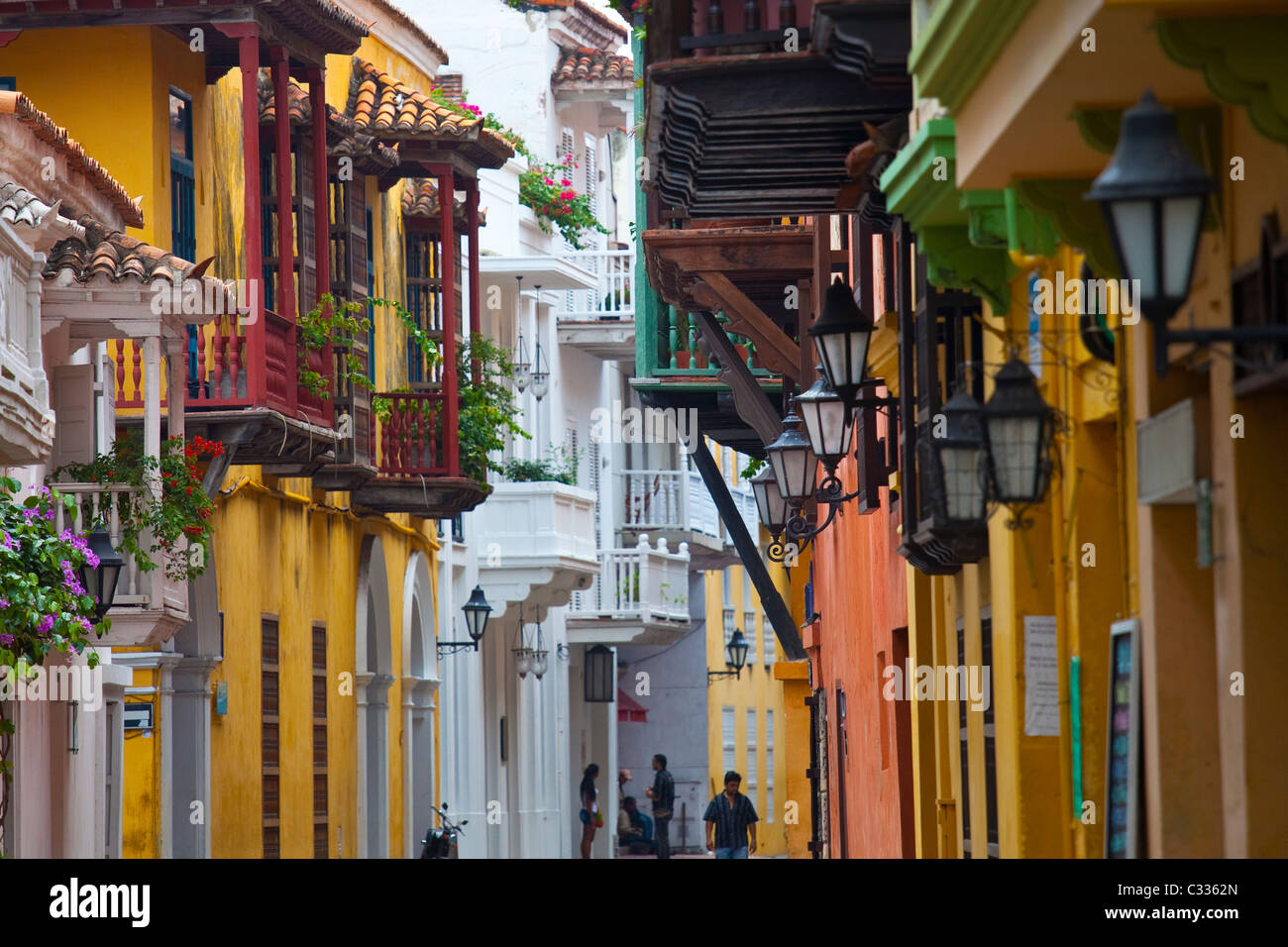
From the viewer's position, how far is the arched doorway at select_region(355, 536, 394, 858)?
85.0ft

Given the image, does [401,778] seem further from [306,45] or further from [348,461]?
[306,45]

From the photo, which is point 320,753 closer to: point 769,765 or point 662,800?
point 662,800

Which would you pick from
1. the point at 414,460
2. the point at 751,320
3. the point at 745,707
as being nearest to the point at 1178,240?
the point at 751,320

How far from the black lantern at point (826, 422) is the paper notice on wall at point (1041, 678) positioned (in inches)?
119

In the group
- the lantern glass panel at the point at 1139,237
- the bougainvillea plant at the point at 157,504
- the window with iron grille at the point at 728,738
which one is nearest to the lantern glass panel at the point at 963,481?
the lantern glass panel at the point at 1139,237

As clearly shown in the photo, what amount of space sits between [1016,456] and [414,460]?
1722 centimetres

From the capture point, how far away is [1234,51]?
574cm

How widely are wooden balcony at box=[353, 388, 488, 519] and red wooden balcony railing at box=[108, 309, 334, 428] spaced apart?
497 centimetres

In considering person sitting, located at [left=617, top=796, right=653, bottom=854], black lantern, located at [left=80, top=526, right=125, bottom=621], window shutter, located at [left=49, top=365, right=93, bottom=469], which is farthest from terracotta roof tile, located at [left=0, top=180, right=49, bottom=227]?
person sitting, located at [left=617, top=796, right=653, bottom=854]

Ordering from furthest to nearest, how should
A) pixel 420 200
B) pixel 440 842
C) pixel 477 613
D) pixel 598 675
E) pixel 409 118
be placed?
pixel 598 675
pixel 477 613
pixel 420 200
pixel 440 842
pixel 409 118

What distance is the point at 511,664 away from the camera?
3434 cm

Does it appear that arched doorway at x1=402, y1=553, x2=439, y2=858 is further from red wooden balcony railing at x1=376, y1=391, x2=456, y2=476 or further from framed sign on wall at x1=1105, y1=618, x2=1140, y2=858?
framed sign on wall at x1=1105, y1=618, x2=1140, y2=858

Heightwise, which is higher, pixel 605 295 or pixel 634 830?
pixel 605 295
